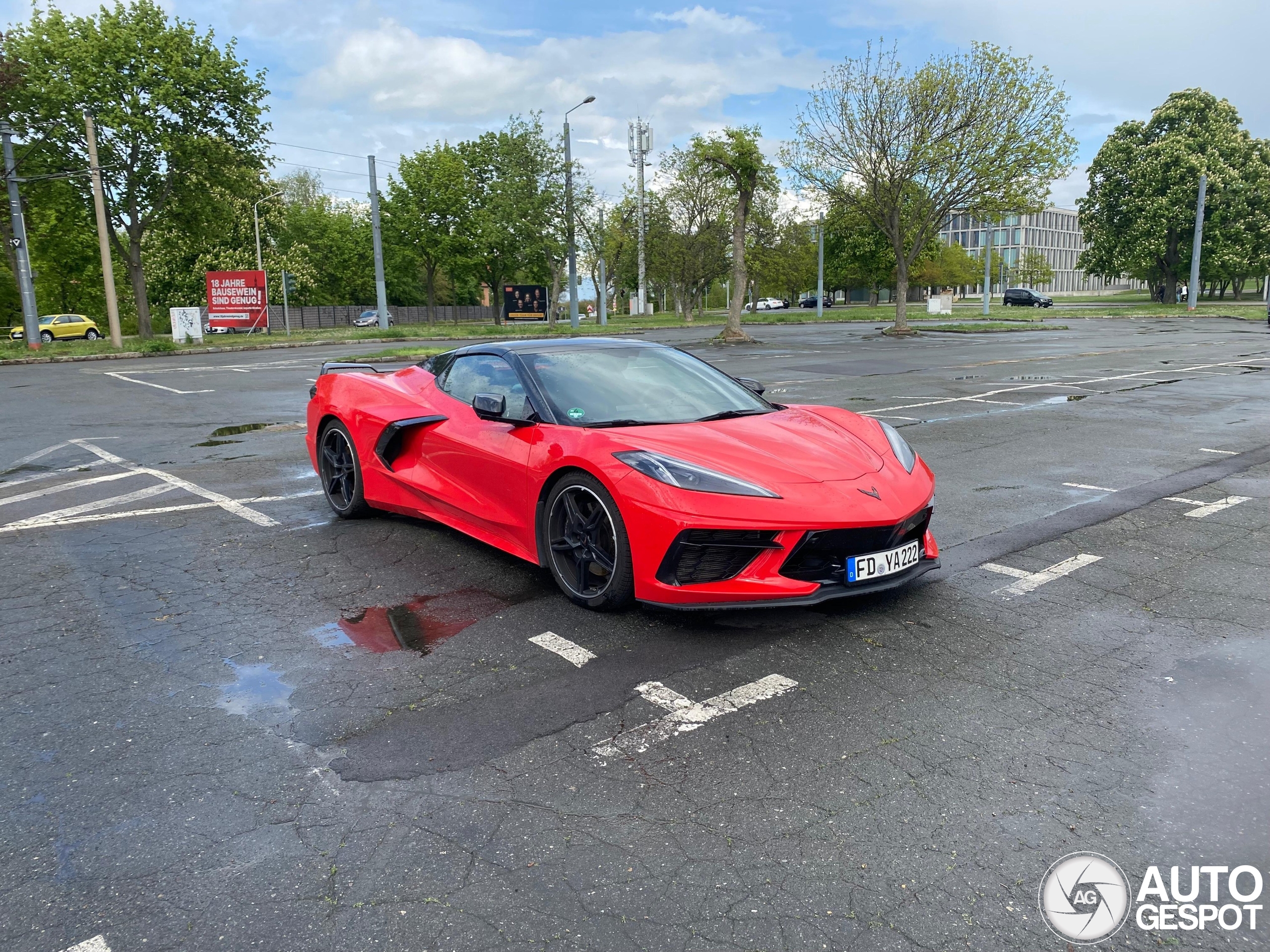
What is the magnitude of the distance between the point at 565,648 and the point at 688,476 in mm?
913

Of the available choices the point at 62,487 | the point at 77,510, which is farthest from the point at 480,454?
the point at 62,487

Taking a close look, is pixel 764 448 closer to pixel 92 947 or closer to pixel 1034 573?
pixel 1034 573

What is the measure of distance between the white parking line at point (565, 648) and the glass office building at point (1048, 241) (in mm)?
138911

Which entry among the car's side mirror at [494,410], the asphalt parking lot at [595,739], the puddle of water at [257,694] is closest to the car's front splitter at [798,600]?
the asphalt parking lot at [595,739]

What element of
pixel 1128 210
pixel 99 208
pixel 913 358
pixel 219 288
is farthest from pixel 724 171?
pixel 1128 210

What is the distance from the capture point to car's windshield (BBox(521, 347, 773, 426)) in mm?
4684

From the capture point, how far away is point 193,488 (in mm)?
7398

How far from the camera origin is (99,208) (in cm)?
2855

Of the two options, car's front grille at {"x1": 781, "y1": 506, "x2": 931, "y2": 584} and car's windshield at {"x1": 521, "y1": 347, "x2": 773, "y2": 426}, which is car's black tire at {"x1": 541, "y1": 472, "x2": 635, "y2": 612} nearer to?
car's windshield at {"x1": 521, "y1": 347, "x2": 773, "y2": 426}

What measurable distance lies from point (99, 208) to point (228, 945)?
106ft

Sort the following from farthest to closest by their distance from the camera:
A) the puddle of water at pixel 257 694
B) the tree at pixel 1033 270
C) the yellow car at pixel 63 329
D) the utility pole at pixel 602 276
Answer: the tree at pixel 1033 270 → the utility pole at pixel 602 276 → the yellow car at pixel 63 329 → the puddle of water at pixel 257 694

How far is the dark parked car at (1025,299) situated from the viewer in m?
67.1

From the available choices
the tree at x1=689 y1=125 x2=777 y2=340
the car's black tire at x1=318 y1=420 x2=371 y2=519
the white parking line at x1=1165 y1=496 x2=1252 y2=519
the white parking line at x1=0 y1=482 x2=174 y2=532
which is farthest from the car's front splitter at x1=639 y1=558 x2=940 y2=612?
the tree at x1=689 y1=125 x2=777 y2=340

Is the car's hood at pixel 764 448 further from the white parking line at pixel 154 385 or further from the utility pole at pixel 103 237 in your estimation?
the utility pole at pixel 103 237
